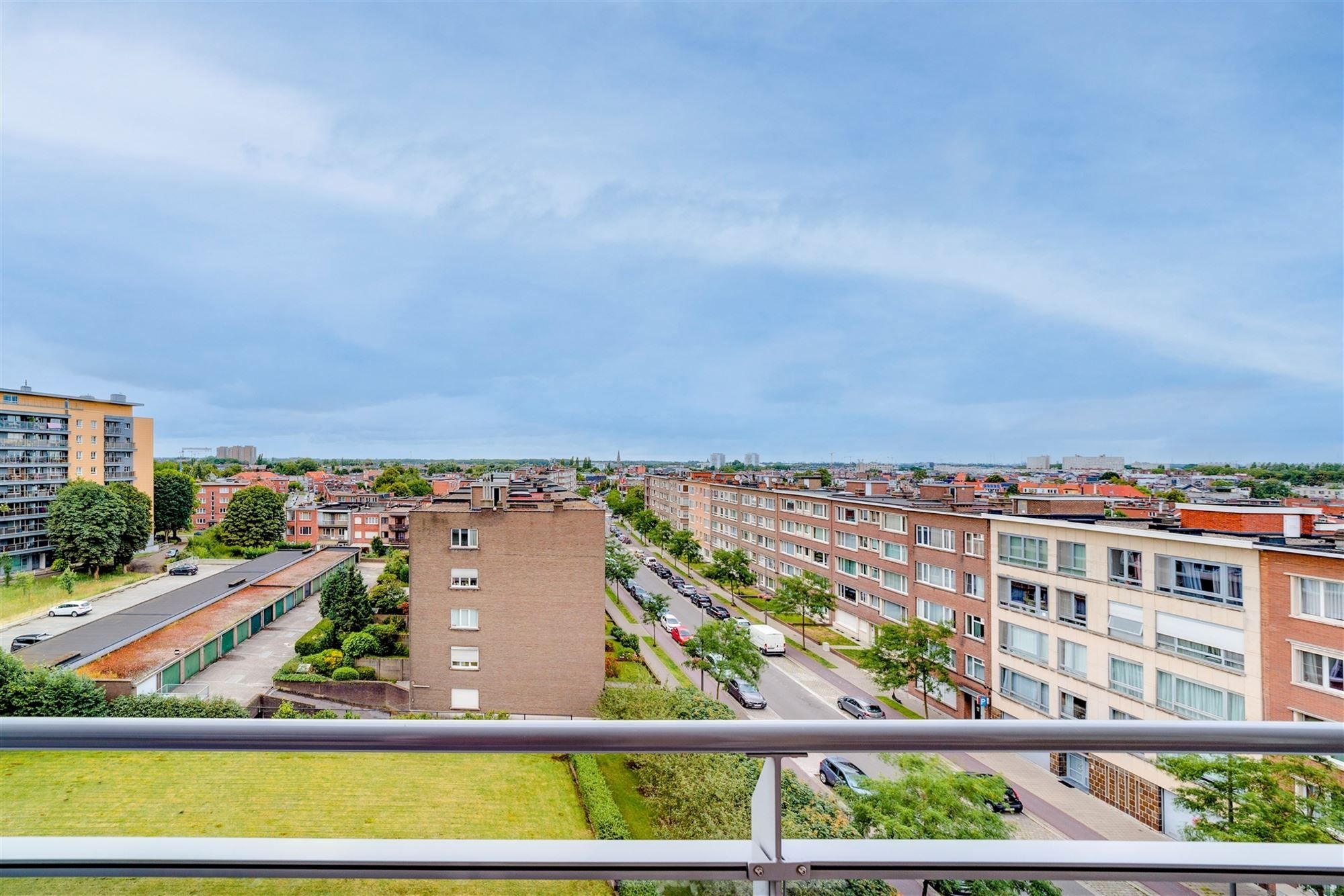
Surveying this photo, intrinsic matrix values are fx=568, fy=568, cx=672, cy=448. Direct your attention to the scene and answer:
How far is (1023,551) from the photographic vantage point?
417 centimetres

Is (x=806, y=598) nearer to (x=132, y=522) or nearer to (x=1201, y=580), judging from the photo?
(x=1201, y=580)

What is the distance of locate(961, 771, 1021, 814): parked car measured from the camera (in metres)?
1.02

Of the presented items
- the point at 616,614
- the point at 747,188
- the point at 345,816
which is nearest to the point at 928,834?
the point at 345,816

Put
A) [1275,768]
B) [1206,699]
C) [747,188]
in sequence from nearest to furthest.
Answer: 1. [1275,768]
2. [1206,699]
3. [747,188]

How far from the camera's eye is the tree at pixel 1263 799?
96cm

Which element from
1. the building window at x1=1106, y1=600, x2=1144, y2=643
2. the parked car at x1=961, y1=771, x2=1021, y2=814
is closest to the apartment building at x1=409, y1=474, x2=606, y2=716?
the building window at x1=1106, y1=600, x2=1144, y2=643

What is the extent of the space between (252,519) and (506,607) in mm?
2934

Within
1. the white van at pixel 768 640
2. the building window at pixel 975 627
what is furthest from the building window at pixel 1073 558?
the white van at pixel 768 640

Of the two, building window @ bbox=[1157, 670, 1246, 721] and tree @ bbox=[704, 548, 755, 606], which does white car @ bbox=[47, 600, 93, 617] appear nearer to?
building window @ bbox=[1157, 670, 1246, 721]

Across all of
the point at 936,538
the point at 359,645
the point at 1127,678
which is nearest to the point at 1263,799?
the point at 1127,678

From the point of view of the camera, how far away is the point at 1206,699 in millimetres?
3402

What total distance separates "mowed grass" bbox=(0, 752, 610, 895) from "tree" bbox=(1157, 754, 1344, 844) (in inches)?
42.3

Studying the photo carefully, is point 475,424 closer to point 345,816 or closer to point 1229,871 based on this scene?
point 345,816

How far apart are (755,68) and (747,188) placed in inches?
51.5
